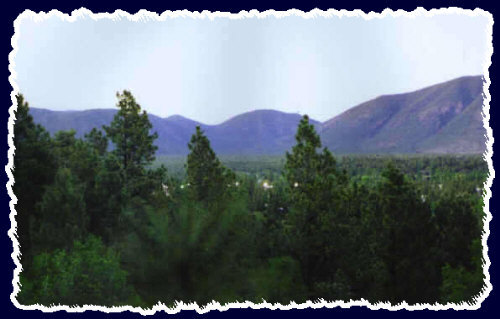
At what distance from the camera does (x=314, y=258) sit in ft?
32.9

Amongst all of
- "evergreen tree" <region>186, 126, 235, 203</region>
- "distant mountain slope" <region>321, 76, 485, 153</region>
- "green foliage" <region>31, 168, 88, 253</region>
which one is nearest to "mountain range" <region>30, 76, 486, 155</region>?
"distant mountain slope" <region>321, 76, 485, 153</region>

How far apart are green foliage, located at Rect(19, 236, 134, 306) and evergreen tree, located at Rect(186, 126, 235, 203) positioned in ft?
5.90

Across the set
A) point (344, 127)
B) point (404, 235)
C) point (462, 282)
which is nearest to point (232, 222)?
point (344, 127)

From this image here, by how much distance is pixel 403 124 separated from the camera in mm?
9523

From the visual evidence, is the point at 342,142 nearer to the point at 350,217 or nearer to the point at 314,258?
the point at 350,217

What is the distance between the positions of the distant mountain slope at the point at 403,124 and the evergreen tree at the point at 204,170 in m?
1.77

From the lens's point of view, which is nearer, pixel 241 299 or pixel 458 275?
pixel 241 299

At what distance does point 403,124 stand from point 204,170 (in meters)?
3.26

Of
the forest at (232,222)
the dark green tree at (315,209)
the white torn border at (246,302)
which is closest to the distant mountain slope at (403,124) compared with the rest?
the forest at (232,222)

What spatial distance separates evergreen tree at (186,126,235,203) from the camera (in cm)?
955

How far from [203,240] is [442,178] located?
3.91 meters

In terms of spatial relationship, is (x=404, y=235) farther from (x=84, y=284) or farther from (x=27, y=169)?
(x=27, y=169)

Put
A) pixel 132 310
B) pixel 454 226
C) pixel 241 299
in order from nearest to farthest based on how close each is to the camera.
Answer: pixel 132 310, pixel 241 299, pixel 454 226

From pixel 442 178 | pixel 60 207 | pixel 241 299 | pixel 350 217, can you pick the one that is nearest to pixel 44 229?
pixel 60 207
